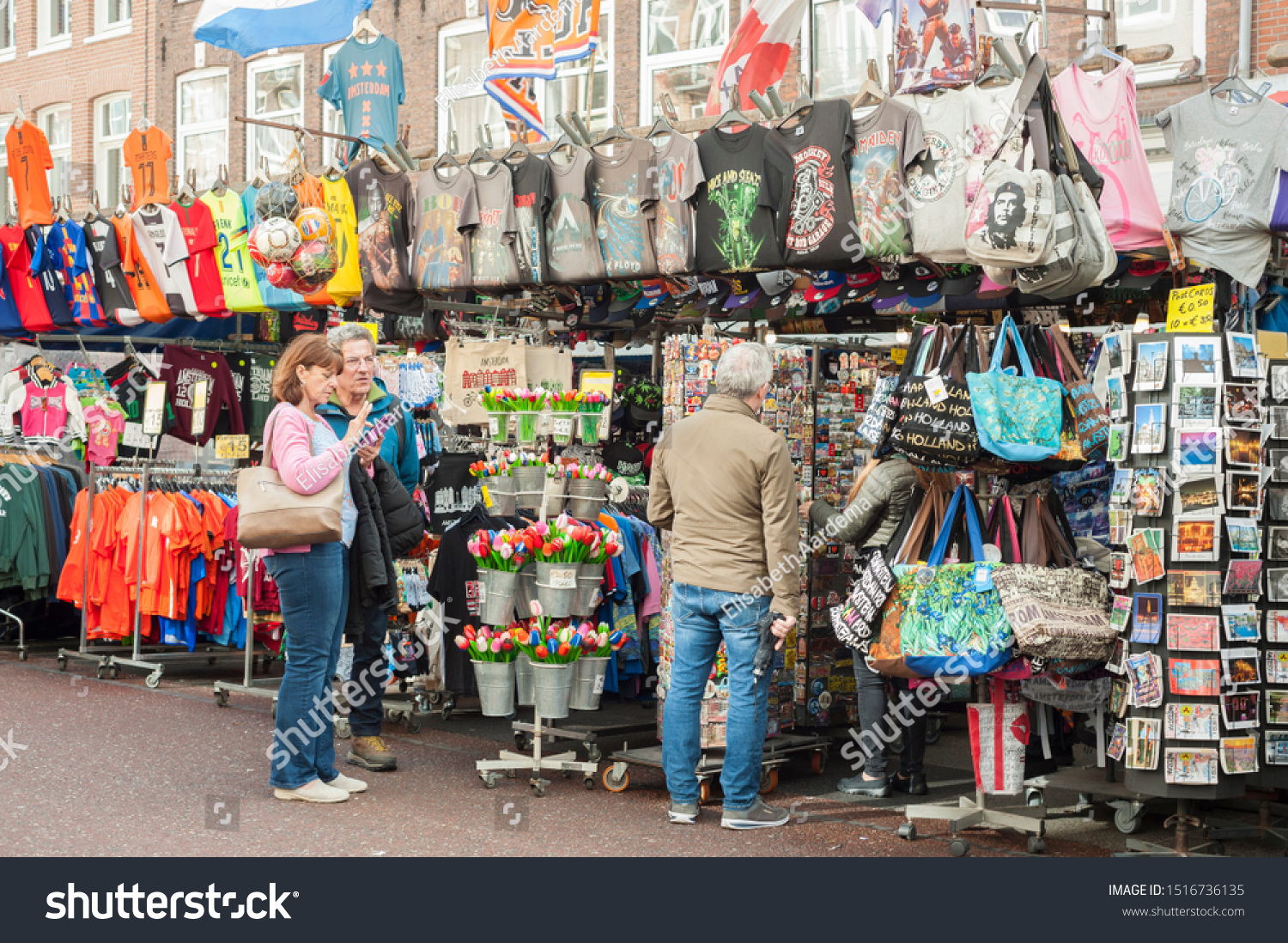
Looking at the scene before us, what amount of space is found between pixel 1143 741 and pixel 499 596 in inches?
108

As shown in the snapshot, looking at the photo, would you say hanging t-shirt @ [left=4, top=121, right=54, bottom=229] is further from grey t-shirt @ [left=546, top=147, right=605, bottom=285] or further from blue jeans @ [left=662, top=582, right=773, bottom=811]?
blue jeans @ [left=662, top=582, right=773, bottom=811]

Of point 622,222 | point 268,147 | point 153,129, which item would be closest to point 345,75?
point 153,129

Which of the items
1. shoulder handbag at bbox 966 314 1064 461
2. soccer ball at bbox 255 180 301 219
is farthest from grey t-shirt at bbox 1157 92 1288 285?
soccer ball at bbox 255 180 301 219

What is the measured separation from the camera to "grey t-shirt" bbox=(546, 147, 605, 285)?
23.2 feet

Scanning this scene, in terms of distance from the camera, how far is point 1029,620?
4996mm

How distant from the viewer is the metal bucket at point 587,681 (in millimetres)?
6273

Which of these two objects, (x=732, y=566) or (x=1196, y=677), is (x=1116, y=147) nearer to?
(x=1196, y=677)

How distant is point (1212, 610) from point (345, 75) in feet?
21.5

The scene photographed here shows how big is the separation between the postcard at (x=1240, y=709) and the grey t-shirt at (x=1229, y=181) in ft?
5.62

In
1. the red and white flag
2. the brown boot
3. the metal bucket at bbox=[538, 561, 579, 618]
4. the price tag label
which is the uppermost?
the red and white flag

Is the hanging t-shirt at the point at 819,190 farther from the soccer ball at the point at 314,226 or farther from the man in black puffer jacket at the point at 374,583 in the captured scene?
the soccer ball at the point at 314,226

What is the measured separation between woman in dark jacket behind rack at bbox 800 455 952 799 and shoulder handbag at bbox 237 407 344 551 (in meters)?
2.19

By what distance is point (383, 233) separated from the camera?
7918 mm

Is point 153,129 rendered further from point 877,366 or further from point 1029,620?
point 1029,620
